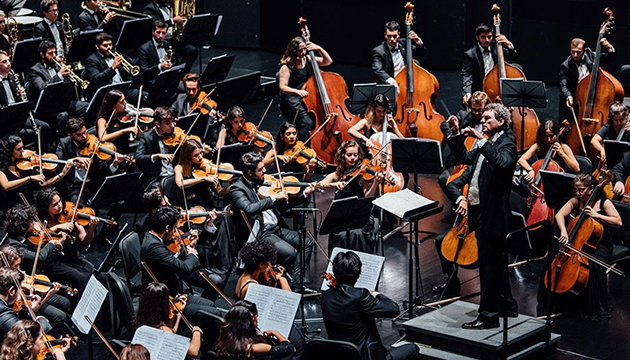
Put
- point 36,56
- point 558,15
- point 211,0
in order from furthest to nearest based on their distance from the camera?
point 211,0 < point 558,15 < point 36,56

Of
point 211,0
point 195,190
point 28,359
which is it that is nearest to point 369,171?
point 195,190

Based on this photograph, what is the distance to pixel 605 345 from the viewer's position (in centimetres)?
729

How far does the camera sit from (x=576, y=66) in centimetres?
1046

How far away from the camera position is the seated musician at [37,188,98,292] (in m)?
7.70

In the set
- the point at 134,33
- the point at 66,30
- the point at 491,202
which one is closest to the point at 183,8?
the point at 66,30

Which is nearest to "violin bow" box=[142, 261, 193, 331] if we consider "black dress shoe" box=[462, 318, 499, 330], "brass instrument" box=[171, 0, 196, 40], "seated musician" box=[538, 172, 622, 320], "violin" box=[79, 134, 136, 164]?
"black dress shoe" box=[462, 318, 499, 330]

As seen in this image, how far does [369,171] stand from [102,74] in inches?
→ 137

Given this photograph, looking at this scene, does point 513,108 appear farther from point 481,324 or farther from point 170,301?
point 170,301

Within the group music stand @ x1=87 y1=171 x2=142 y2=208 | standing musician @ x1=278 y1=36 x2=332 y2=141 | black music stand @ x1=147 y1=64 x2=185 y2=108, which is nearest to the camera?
music stand @ x1=87 y1=171 x2=142 y2=208

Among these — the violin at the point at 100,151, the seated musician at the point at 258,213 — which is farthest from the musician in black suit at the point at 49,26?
the seated musician at the point at 258,213

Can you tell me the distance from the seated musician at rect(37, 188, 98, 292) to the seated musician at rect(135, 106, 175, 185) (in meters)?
1.23

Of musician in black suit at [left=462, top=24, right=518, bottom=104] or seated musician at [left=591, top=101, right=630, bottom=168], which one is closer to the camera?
seated musician at [left=591, top=101, right=630, bottom=168]

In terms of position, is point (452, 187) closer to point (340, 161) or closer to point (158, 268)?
point (340, 161)

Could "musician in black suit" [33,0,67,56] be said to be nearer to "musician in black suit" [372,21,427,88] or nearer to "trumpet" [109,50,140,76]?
"trumpet" [109,50,140,76]
